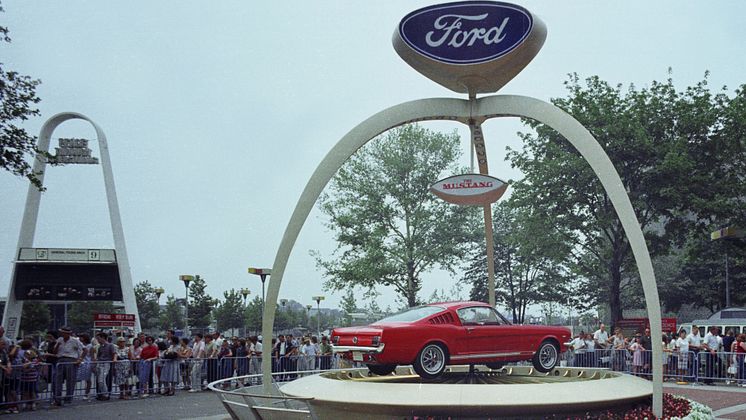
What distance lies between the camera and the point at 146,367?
72.0ft

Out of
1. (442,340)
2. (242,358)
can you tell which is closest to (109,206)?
(242,358)

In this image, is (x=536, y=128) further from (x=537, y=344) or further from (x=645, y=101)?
(x=537, y=344)

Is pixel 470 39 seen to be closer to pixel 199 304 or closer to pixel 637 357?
pixel 637 357

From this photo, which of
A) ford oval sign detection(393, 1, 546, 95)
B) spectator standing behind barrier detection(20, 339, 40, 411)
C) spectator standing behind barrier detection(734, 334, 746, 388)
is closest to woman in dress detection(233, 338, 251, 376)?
spectator standing behind barrier detection(20, 339, 40, 411)

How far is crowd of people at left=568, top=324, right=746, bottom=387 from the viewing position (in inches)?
1006

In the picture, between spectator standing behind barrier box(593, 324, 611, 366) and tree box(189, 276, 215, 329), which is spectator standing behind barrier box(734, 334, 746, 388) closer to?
spectator standing behind barrier box(593, 324, 611, 366)

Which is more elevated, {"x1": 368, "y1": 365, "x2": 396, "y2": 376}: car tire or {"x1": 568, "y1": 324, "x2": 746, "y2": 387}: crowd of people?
{"x1": 368, "y1": 365, "x2": 396, "y2": 376}: car tire

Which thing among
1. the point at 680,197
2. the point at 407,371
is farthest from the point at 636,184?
the point at 407,371

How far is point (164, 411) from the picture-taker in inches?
712

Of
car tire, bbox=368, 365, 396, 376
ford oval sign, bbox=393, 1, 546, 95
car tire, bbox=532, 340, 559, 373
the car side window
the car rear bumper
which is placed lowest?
car tire, bbox=368, 365, 396, 376

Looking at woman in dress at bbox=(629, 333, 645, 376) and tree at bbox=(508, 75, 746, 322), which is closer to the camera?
woman in dress at bbox=(629, 333, 645, 376)

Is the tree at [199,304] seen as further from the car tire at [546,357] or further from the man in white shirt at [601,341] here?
the car tire at [546,357]

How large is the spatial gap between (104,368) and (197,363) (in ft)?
12.8

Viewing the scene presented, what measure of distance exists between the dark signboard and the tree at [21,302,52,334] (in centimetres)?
3872
